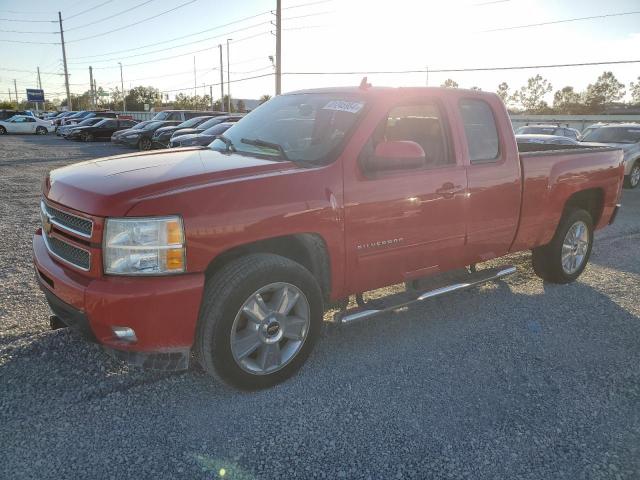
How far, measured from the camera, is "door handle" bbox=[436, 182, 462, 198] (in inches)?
150

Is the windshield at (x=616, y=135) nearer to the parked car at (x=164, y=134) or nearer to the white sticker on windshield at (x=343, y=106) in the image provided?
the white sticker on windshield at (x=343, y=106)

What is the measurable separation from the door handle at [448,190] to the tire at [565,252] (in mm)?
1813

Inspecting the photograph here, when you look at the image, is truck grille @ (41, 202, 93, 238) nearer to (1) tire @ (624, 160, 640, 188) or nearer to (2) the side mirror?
(2) the side mirror

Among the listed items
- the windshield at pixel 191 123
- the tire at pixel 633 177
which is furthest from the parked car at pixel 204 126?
the tire at pixel 633 177

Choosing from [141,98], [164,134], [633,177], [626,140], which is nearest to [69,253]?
[633,177]

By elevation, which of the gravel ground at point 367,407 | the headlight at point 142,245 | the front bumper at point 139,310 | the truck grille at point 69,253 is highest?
the headlight at point 142,245

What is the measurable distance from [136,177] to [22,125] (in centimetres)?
3861

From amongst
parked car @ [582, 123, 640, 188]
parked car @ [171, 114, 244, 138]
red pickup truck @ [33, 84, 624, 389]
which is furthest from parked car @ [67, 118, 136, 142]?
red pickup truck @ [33, 84, 624, 389]

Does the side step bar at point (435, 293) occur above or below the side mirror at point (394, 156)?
below

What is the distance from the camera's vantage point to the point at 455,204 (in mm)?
3924

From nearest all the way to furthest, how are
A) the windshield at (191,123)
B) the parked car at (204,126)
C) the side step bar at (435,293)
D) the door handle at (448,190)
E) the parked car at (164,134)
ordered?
the side step bar at (435,293) < the door handle at (448,190) < the parked car at (204,126) < the parked car at (164,134) < the windshield at (191,123)

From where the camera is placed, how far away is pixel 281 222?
3.03 meters

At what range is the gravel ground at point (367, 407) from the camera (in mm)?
2564

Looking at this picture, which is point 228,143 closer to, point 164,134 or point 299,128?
point 299,128
